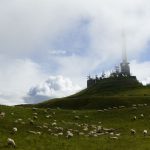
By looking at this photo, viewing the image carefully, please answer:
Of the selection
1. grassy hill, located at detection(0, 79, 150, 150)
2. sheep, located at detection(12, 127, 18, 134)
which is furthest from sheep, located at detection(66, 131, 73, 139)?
sheep, located at detection(12, 127, 18, 134)

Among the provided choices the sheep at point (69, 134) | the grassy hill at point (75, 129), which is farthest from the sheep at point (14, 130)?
the sheep at point (69, 134)

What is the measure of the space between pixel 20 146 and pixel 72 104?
6729 cm

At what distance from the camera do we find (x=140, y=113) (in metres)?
59.0

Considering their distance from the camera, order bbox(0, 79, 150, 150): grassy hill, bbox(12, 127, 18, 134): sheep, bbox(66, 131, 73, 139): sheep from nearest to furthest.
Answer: bbox(0, 79, 150, 150): grassy hill, bbox(12, 127, 18, 134): sheep, bbox(66, 131, 73, 139): sheep

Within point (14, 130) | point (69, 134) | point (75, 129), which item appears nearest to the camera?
point (14, 130)

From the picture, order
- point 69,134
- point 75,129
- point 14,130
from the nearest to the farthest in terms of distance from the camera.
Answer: point 14,130 → point 69,134 → point 75,129

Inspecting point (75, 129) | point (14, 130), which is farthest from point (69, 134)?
point (75, 129)

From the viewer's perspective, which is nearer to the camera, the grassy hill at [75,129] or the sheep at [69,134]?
the grassy hill at [75,129]

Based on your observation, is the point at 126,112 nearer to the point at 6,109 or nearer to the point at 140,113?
the point at 140,113

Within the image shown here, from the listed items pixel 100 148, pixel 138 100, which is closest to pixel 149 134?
pixel 100 148

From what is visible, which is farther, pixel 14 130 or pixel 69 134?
pixel 69 134

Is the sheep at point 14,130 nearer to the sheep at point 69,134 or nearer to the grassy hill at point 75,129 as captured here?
the grassy hill at point 75,129

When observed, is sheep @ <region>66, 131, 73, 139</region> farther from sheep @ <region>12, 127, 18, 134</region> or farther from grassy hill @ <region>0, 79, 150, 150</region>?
sheep @ <region>12, 127, 18, 134</region>

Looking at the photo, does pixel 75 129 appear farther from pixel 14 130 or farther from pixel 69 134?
pixel 14 130
